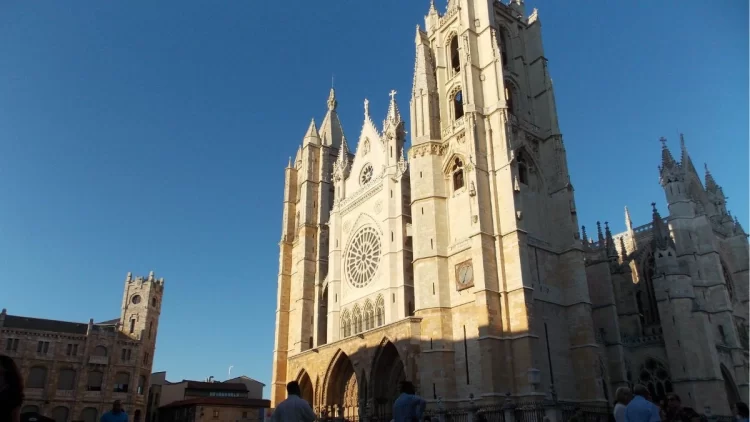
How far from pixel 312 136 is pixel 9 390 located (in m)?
40.6

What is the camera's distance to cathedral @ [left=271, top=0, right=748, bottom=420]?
25.1 meters

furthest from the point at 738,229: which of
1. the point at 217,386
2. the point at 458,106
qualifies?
the point at 217,386

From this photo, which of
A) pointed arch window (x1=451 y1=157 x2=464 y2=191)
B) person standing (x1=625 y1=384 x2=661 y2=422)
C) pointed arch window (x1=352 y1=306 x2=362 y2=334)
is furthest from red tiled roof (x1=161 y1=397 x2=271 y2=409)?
person standing (x1=625 y1=384 x2=661 y2=422)

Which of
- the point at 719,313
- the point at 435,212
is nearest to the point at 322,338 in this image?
the point at 435,212

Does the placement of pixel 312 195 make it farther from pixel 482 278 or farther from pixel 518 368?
pixel 518 368

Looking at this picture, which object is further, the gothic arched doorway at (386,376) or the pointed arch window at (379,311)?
the pointed arch window at (379,311)

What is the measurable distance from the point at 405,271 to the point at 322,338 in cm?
981

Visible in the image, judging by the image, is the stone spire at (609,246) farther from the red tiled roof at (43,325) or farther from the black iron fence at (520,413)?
the red tiled roof at (43,325)

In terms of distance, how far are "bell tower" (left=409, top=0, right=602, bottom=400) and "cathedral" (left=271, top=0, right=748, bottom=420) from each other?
0.27 feet

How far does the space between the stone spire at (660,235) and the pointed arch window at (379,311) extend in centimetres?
1778

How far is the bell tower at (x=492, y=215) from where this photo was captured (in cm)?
2438

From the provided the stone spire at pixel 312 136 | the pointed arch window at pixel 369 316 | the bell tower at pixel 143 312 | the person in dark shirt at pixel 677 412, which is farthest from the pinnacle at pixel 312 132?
the person in dark shirt at pixel 677 412

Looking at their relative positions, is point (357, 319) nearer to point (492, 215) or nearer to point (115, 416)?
point (492, 215)

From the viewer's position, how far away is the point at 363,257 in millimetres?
34281
